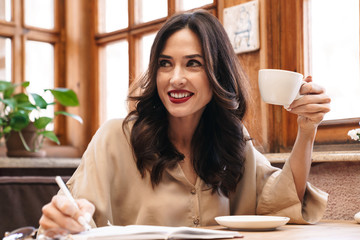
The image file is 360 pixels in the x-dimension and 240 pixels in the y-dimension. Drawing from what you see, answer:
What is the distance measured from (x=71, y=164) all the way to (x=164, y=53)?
5.27 feet

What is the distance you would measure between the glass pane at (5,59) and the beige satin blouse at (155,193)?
1.87m

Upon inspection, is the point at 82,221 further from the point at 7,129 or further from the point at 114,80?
the point at 114,80

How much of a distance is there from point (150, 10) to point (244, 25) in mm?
890

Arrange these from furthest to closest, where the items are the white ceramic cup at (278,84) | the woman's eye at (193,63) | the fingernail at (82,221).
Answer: the woman's eye at (193,63) → the white ceramic cup at (278,84) → the fingernail at (82,221)

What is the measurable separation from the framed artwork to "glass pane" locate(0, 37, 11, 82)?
149 cm

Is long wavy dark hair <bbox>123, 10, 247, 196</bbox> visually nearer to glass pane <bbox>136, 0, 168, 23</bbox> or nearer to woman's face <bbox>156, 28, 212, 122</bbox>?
woman's face <bbox>156, 28, 212, 122</bbox>

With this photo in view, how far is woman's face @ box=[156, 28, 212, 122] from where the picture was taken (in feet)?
5.17

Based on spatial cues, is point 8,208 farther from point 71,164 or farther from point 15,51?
point 15,51

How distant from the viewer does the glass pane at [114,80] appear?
336 centimetres

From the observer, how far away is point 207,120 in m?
1.80

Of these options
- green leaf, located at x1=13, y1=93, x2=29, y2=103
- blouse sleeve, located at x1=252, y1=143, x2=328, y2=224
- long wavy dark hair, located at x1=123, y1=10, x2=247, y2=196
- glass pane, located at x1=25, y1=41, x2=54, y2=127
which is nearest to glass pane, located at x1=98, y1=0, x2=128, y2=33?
glass pane, located at x1=25, y1=41, x2=54, y2=127

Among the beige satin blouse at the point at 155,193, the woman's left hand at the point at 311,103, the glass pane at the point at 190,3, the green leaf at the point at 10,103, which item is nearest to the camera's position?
the woman's left hand at the point at 311,103

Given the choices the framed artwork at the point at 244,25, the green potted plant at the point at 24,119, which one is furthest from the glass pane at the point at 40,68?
the framed artwork at the point at 244,25

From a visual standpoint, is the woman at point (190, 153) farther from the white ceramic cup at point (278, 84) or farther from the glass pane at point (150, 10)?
the glass pane at point (150, 10)
